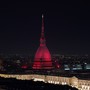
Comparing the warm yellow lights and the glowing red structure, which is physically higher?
the glowing red structure

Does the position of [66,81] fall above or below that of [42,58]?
below

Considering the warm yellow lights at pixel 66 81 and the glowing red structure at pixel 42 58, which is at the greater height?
the glowing red structure at pixel 42 58

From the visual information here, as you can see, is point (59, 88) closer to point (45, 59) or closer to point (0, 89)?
point (0, 89)

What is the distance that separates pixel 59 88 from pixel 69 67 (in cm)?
6478

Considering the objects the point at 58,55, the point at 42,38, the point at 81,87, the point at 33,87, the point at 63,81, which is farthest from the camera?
the point at 58,55

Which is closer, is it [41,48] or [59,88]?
[59,88]

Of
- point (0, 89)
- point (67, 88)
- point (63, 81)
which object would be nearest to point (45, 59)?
point (63, 81)

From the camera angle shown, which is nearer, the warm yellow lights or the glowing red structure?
the warm yellow lights

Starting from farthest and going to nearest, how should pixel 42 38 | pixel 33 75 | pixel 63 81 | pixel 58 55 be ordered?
pixel 58 55, pixel 42 38, pixel 33 75, pixel 63 81

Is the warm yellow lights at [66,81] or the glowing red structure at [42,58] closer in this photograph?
the warm yellow lights at [66,81]

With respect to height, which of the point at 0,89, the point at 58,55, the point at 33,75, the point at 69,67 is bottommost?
the point at 0,89

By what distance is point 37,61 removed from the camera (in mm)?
112688

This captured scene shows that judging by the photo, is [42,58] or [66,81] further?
[42,58]

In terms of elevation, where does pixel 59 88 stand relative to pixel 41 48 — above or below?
below
